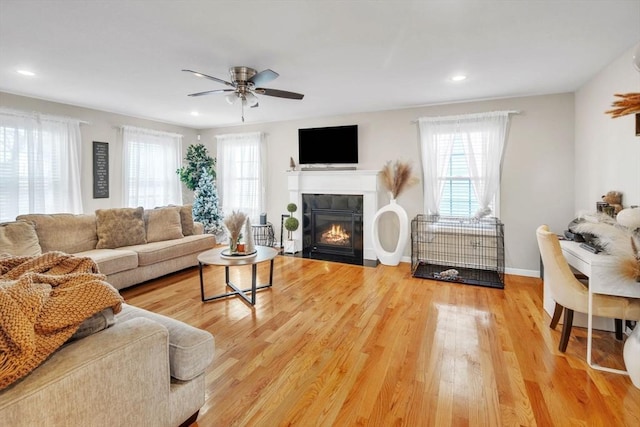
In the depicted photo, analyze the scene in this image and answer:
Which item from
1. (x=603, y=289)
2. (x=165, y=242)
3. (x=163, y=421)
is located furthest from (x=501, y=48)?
(x=165, y=242)

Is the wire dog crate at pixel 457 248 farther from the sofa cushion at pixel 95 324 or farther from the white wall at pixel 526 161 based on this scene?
the sofa cushion at pixel 95 324

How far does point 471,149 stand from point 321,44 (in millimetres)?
2825

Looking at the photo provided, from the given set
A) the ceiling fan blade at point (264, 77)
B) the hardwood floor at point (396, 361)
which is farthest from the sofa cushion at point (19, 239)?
the ceiling fan blade at point (264, 77)

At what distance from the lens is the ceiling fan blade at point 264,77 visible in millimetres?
2667

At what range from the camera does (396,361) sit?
7.20 feet

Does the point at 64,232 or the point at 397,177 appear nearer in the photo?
the point at 64,232

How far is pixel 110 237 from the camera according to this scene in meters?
3.81

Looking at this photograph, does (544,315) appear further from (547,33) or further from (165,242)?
(165,242)

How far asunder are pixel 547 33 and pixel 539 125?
203 cm

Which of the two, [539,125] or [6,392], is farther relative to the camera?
[539,125]

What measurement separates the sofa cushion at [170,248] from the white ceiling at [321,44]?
1.99 meters

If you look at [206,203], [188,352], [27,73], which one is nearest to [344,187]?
[206,203]

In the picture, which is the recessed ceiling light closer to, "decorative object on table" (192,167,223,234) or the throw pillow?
the throw pillow

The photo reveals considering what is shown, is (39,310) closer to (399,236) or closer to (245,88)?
(245,88)
